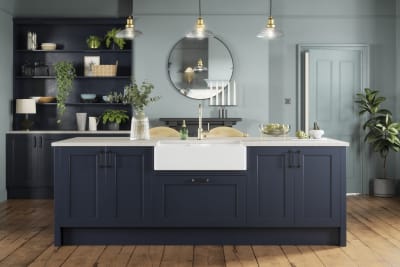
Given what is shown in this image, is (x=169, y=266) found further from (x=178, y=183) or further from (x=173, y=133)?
(x=173, y=133)

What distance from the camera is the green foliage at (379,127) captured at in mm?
8328

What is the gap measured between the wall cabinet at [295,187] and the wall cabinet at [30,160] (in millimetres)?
3614

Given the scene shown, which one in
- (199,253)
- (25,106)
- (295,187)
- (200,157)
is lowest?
(199,253)

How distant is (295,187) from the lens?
5.46 meters

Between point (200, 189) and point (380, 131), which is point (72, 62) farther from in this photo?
point (380, 131)

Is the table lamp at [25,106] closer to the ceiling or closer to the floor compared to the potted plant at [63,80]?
closer to the floor

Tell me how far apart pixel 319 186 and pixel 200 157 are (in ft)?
3.45

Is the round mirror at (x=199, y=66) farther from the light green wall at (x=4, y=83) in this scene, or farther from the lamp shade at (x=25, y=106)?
the light green wall at (x=4, y=83)

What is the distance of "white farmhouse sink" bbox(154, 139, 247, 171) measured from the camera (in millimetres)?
5383

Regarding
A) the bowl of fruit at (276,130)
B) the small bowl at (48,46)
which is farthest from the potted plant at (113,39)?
the bowl of fruit at (276,130)

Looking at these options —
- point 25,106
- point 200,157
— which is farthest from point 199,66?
point 200,157

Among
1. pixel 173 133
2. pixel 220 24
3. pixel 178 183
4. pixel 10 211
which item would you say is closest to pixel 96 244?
pixel 178 183

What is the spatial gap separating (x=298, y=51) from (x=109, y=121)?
2.75 meters

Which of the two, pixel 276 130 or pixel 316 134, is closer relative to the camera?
pixel 316 134
